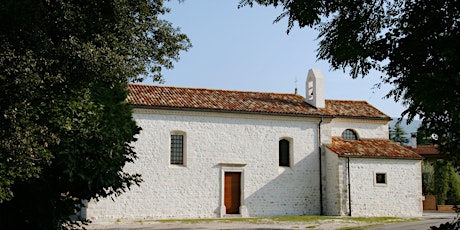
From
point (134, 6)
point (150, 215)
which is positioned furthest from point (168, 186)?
point (134, 6)

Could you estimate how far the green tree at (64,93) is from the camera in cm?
852

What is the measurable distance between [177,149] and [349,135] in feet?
35.1

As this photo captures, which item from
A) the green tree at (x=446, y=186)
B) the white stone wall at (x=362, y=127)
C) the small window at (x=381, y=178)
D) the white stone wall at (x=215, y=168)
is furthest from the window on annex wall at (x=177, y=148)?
the green tree at (x=446, y=186)

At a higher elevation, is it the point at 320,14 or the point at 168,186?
the point at 320,14

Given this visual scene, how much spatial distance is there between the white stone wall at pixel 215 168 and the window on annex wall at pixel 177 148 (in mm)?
350

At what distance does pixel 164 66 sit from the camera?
13102mm

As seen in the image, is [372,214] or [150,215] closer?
[150,215]

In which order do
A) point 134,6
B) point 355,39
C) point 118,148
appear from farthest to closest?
point 118,148 → point 134,6 → point 355,39

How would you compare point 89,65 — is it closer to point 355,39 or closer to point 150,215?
point 355,39

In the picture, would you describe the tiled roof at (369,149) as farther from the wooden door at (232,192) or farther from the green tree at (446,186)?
the green tree at (446,186)

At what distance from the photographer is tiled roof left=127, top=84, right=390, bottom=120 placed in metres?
25.8

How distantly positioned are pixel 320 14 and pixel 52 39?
5.26 metres

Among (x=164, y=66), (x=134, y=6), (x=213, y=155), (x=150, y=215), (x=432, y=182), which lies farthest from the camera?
(x=432, y=182)

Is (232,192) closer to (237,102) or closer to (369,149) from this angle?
(237,102)
